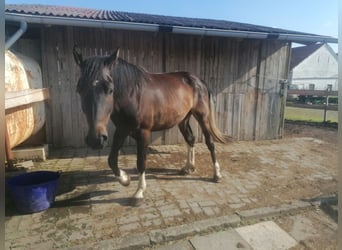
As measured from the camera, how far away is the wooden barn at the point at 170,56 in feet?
14.5

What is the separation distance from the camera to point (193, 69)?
5438mm

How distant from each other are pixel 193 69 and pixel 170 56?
0.60 meters

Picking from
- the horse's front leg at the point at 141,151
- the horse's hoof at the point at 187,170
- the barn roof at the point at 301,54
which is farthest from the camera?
the barn roof at the point at 301,54

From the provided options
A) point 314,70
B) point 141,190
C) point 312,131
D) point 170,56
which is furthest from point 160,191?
point 314,70

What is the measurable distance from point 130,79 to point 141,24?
1947 millimetres

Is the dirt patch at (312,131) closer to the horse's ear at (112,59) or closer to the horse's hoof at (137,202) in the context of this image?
the horse's hoof at (137,202)

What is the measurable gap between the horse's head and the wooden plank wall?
271 cm

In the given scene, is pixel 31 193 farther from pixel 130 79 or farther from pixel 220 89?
pixel 220 89

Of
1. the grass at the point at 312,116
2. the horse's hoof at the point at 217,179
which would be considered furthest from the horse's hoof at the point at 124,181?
the grass at the point at 312,116

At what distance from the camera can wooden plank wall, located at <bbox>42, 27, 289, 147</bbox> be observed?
4715mm

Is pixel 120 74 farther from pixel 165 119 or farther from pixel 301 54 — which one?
pixel 301 54

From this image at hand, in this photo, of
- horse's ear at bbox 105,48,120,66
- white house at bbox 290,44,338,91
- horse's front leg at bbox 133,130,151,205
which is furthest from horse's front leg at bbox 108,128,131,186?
white house at bbox 290,44,338,91

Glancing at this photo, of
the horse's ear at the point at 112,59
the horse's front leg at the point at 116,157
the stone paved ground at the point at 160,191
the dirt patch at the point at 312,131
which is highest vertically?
the horse's ear at the point at 112,59

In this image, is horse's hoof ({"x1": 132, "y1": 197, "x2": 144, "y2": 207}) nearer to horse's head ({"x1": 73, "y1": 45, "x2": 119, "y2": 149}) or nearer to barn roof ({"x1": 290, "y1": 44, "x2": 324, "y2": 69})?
horse's head ({"x1": 73, "y1": 45, "x2": 119, "y2": 149})
